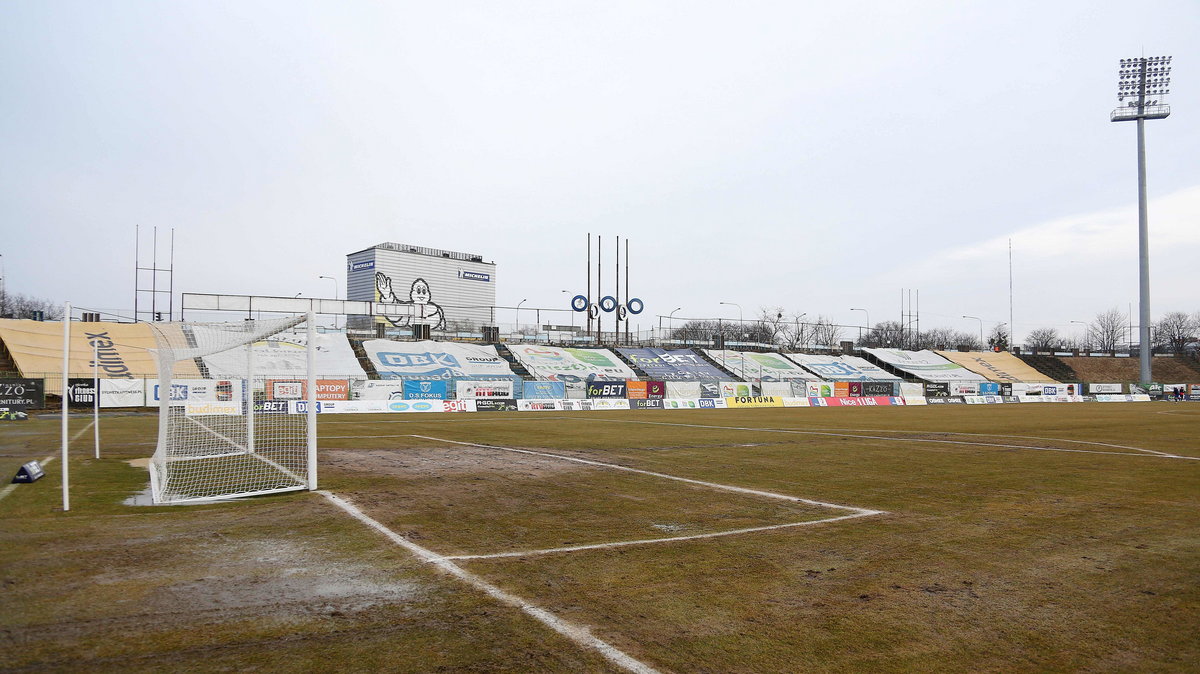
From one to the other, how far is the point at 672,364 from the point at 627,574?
64598 millimetres

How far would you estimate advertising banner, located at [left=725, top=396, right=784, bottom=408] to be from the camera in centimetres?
5025

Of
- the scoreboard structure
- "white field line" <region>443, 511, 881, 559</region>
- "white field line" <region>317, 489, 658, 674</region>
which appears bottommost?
"white field line" <region>443, 511, 881, 559</region>

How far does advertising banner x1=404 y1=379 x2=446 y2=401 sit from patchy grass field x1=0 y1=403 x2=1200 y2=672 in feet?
100

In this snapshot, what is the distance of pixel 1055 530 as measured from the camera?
27.7ft

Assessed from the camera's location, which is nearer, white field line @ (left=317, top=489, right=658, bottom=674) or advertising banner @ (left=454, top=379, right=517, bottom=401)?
white field line @ (left=317, top=489, right=658, bottom=674)

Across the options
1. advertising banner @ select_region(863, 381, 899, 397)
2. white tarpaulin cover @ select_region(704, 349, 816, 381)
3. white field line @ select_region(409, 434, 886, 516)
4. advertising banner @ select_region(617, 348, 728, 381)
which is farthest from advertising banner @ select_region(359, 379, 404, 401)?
advertising banner @ select_region(863, 381, 899, 397)

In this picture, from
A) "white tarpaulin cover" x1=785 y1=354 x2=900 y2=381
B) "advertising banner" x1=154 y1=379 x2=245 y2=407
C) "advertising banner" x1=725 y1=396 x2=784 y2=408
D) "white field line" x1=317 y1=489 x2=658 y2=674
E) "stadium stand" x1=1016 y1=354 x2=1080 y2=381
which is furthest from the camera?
"stadium stand" x1=1016 y1=354 x2=1080 y2=381

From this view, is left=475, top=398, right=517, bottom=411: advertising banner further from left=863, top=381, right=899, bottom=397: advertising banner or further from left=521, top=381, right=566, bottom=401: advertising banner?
left=863, top=381, right=899, bottom=397: advertising banner

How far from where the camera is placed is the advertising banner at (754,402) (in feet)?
165

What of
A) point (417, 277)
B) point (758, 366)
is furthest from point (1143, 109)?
point (417, 277)

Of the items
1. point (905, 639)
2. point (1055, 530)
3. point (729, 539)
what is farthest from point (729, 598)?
point (1055, 530)

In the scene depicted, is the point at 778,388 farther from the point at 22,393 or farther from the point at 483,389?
the point at 22,393

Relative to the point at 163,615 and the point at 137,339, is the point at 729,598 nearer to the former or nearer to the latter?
the point at 163,615

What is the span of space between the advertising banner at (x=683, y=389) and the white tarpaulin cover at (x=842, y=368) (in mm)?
24508
